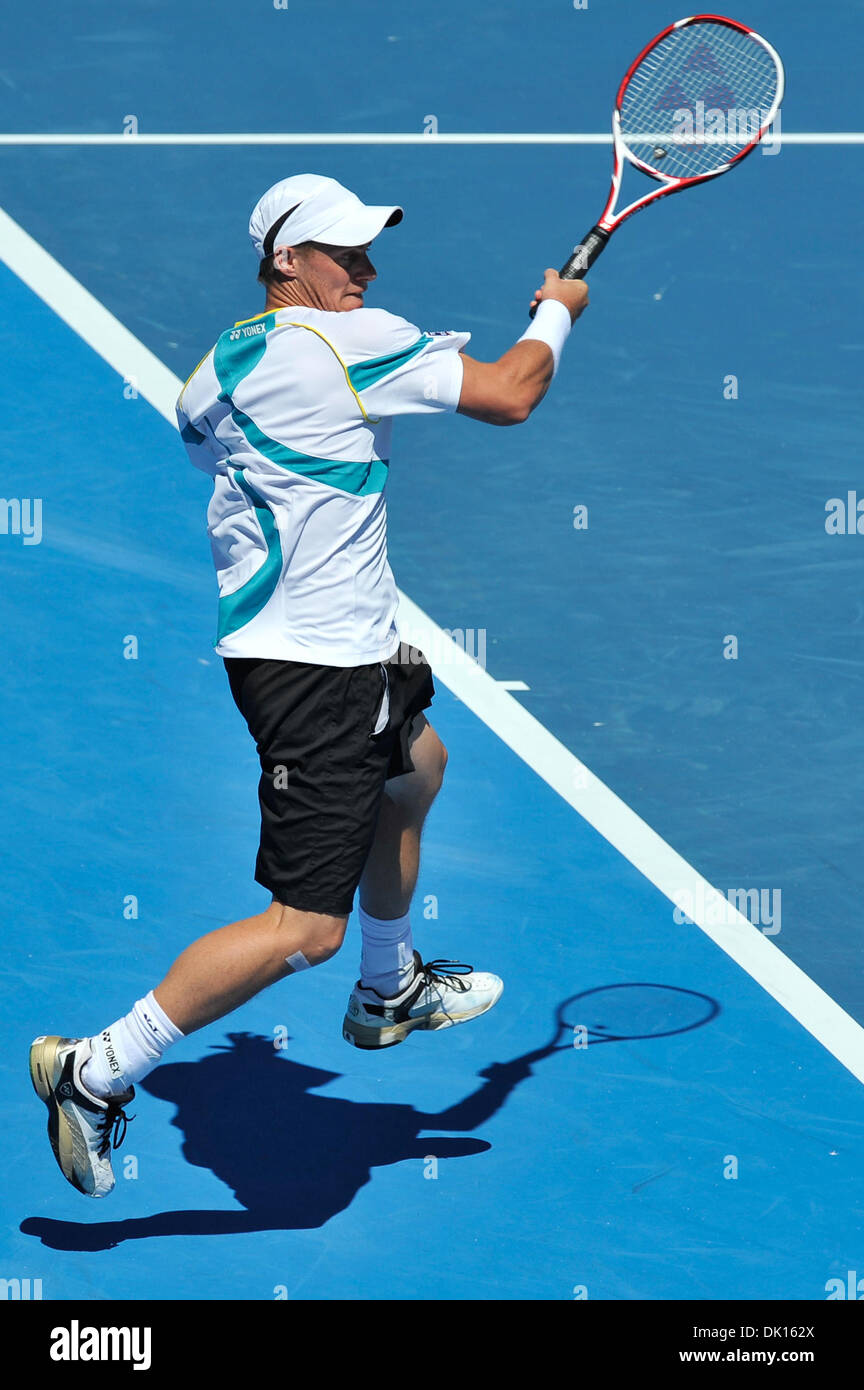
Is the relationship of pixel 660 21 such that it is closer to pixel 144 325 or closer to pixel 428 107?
pixel 428 107

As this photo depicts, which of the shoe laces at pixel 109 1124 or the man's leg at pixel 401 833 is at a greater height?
the man's leg at pixel 401 833

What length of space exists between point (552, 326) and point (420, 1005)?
1910 millimetres

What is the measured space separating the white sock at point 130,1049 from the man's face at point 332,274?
1.75 meters

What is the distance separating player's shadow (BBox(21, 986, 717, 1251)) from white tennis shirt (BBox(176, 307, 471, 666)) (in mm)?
1326

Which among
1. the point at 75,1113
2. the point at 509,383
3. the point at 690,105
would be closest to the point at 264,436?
the point at 509,383

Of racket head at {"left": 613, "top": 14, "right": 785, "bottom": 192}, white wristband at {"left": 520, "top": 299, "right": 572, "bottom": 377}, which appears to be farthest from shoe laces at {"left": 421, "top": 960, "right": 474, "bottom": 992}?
racket head at {"left": 613, "top": 14, "right": 785, "bottom": 192}

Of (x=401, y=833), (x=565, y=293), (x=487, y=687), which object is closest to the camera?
(x=565, y=293)

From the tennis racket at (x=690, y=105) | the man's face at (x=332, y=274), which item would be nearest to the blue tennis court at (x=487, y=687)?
the tennis racket at (x=690, y=105)

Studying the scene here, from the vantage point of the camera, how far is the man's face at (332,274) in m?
4.83

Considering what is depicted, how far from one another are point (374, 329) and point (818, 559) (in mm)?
3502

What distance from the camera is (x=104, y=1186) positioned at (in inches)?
191

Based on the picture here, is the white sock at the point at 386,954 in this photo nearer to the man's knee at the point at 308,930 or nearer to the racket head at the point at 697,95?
the man's knee at the point at 308,930

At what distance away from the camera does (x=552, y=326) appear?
5094 millimetres

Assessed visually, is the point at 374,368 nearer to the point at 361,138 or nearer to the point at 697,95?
the point at 697,95
